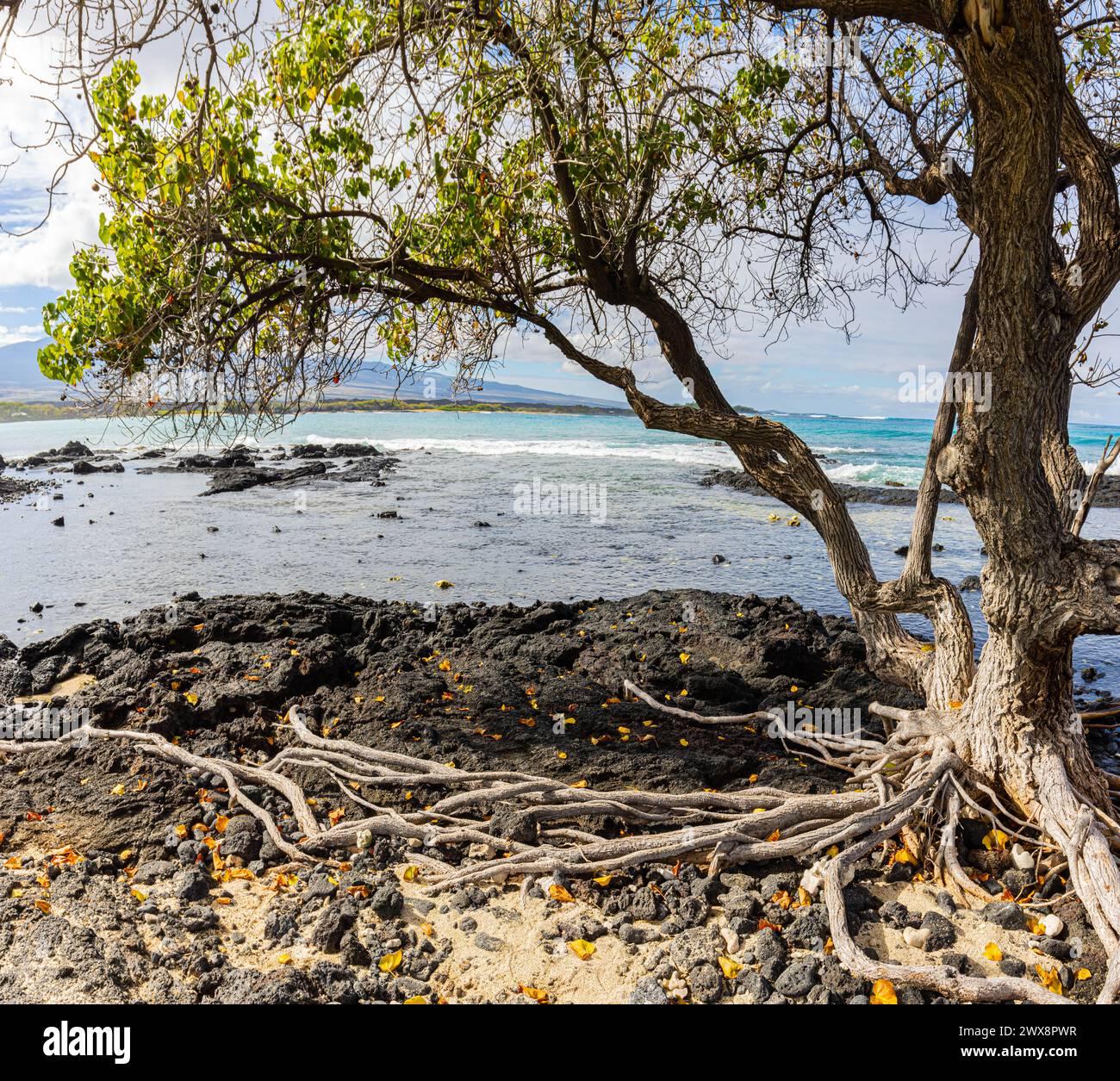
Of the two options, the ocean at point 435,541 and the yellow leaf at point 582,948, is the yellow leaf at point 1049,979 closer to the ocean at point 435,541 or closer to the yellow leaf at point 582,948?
the yellow leaf at point 582,948

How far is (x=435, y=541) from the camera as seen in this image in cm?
1510

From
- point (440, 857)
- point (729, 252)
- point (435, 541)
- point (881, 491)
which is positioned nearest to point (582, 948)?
point (440, 857)

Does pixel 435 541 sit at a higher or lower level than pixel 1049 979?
higher

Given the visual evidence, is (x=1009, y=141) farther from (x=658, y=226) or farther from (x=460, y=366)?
(x=460, y=366)

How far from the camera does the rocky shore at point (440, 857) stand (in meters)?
3.49

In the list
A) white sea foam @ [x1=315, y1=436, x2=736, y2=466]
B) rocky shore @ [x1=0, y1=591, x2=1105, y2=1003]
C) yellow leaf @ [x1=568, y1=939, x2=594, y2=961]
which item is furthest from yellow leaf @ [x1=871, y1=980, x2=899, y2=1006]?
white sea foam @ [x1=315, y1=436, x2=736, y2=466]

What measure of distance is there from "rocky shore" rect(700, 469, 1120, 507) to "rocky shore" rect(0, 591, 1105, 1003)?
1569 centimetres

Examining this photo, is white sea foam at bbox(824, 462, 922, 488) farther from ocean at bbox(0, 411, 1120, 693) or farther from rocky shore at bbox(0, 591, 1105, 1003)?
rocky shore at bbox(0, 591, 1105, 1003)

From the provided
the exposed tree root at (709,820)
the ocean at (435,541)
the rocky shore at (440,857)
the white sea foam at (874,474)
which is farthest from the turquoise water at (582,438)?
the exposed tree root at (709,820)

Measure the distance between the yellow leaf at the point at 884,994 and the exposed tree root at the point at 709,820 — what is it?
0.16 metres

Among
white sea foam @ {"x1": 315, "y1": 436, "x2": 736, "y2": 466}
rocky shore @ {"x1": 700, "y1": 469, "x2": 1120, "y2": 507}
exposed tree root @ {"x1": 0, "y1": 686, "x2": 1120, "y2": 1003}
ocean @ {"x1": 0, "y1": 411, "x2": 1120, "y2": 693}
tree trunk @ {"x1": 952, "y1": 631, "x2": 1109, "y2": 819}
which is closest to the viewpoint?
exposed tree root @ {"x1": 0, "y1": 686, "x2": 1120, "y2": 1003}

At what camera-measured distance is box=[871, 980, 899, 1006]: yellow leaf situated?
3303mm

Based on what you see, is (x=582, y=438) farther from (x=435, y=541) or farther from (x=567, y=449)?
(x=435, y=541)

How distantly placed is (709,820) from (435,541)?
11.1 metres
